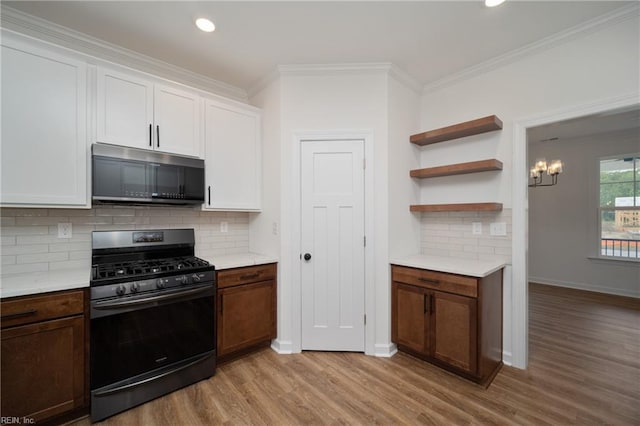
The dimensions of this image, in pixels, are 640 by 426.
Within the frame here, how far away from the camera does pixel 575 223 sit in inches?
200

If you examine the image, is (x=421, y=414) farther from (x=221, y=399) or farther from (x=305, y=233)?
(x=305, y=233)

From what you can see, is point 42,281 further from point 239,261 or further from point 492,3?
point 492,3

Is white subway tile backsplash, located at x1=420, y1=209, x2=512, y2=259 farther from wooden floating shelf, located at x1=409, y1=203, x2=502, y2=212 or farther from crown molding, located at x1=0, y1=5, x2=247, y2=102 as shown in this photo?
crown molding, located at x1=0, y1=5, x2=247, y2=102

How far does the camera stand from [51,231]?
2.10 meters

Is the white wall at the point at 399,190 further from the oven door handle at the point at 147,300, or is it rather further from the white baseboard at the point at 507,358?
the oven door handle at the point at 147,300

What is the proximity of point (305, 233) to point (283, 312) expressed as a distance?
0.83m

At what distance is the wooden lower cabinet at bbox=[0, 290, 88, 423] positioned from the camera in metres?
1.54

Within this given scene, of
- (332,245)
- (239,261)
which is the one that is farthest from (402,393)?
(239,261)

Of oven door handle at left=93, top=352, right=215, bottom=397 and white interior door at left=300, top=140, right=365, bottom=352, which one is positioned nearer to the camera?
oven door handle at left=93, top=352, right=215, bottom=397

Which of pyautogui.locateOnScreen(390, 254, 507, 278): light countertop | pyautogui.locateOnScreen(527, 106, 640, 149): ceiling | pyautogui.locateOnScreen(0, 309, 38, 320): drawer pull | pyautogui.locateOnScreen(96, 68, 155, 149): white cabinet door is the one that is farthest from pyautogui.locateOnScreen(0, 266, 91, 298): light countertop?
pyautogui.locateOnScreen(527, 106, 640, 149): ceiling

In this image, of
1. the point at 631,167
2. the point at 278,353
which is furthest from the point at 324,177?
the point at 631,167

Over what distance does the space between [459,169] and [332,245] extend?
4.79 ft

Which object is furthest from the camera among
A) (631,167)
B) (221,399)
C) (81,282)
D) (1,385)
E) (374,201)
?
(631,167)

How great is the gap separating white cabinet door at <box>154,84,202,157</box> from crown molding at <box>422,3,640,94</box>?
2571 mm
